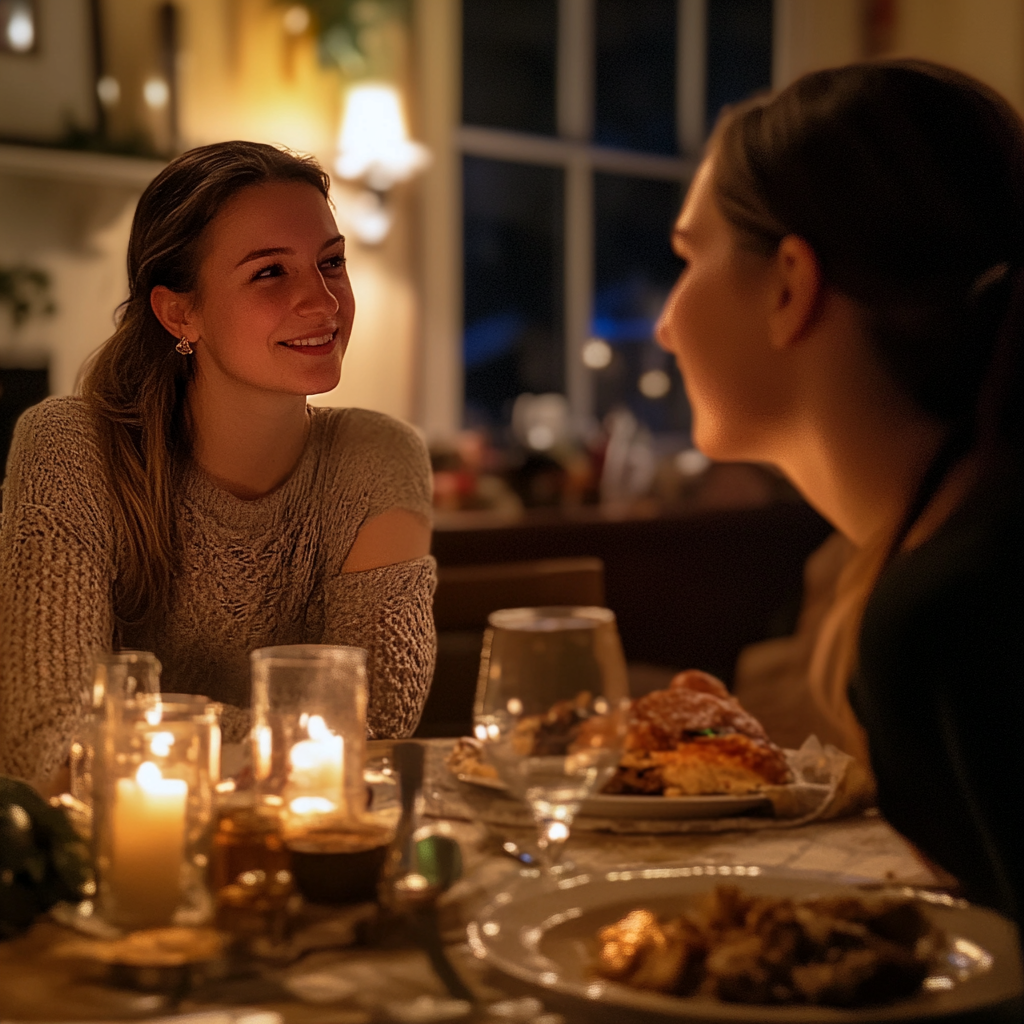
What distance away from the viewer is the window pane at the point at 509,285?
19.2ft

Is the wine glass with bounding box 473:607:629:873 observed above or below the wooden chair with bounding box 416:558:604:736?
above

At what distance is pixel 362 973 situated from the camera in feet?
2.22

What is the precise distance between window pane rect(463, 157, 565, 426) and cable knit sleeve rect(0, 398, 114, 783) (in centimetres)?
448

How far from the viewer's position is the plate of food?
96cm

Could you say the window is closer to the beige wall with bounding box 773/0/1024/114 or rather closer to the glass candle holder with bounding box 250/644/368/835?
the beige wall with bounding box 773/0/1024/114

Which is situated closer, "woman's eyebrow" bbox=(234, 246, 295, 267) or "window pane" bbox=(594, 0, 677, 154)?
"woman's eyebrow" bbox=(234, 246, 295, 267)

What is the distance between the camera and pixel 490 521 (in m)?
3.21

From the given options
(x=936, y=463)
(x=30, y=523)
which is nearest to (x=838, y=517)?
(x=936, y=463)

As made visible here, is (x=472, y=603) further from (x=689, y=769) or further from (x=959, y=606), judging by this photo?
(x=959, y=606)

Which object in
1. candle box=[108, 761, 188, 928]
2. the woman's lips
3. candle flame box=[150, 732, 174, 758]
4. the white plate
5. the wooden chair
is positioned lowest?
the wooden chair

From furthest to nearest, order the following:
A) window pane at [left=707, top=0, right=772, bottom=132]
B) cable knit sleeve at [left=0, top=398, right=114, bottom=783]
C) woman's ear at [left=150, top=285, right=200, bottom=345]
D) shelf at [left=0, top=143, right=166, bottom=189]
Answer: window pane at [left=707, top=0, right=772, bottom=132]
shelf at [left=0, top=143, right=166, bottom=189]
woman's ear at [left=150, top=285, right=200, bottom=345]
cable knit sleeve at [left=0, top=398, right=114, bottom=783]

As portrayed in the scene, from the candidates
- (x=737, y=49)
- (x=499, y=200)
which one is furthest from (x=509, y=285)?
(x=737, y=49)

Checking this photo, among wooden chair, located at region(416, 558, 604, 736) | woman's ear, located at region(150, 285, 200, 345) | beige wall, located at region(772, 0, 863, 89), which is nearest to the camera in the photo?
woman's ear, located at region(150, 285, 200, 345)

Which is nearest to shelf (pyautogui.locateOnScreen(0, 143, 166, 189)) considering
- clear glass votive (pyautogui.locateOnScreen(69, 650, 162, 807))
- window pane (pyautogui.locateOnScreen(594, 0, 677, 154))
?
window pane (pyautogui.locateOnScreen(594, 0, 677, 154))
